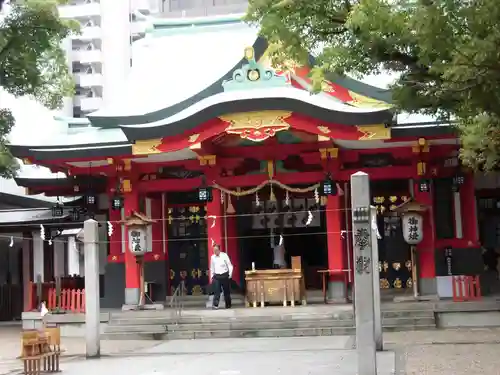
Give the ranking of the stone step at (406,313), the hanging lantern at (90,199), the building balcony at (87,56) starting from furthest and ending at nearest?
the building balcony at (87,56) → the hanging lantern at (90,199) → the stone step at (406,313)

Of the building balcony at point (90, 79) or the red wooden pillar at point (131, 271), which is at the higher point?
the building balcony at point (90, 79)

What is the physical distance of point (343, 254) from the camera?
1816 cm

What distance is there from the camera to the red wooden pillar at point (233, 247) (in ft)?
63.2

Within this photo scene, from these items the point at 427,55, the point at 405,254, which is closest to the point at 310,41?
the point at 427,55

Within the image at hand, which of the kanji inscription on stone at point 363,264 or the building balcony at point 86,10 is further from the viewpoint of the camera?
the building balcony at point 86,10

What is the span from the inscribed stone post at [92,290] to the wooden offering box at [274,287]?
545 centimetres

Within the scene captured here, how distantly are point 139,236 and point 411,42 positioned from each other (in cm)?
1077

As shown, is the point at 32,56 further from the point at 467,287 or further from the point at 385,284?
the point at 467,287

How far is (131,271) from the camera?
61.1 feet

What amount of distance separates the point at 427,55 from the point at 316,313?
8768mm

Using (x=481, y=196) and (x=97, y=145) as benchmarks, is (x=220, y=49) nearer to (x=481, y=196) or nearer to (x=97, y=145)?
(x=97, y=145)

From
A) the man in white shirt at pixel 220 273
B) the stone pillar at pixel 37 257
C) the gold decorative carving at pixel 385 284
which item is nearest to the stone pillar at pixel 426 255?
the gold decorative carving at pixel 385 284

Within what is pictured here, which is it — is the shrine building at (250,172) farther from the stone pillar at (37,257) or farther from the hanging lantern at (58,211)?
the stone pillar at (37,257)

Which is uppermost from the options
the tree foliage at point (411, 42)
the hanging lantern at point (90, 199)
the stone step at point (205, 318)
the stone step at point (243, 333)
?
the tree foliage at point (411, 42)
